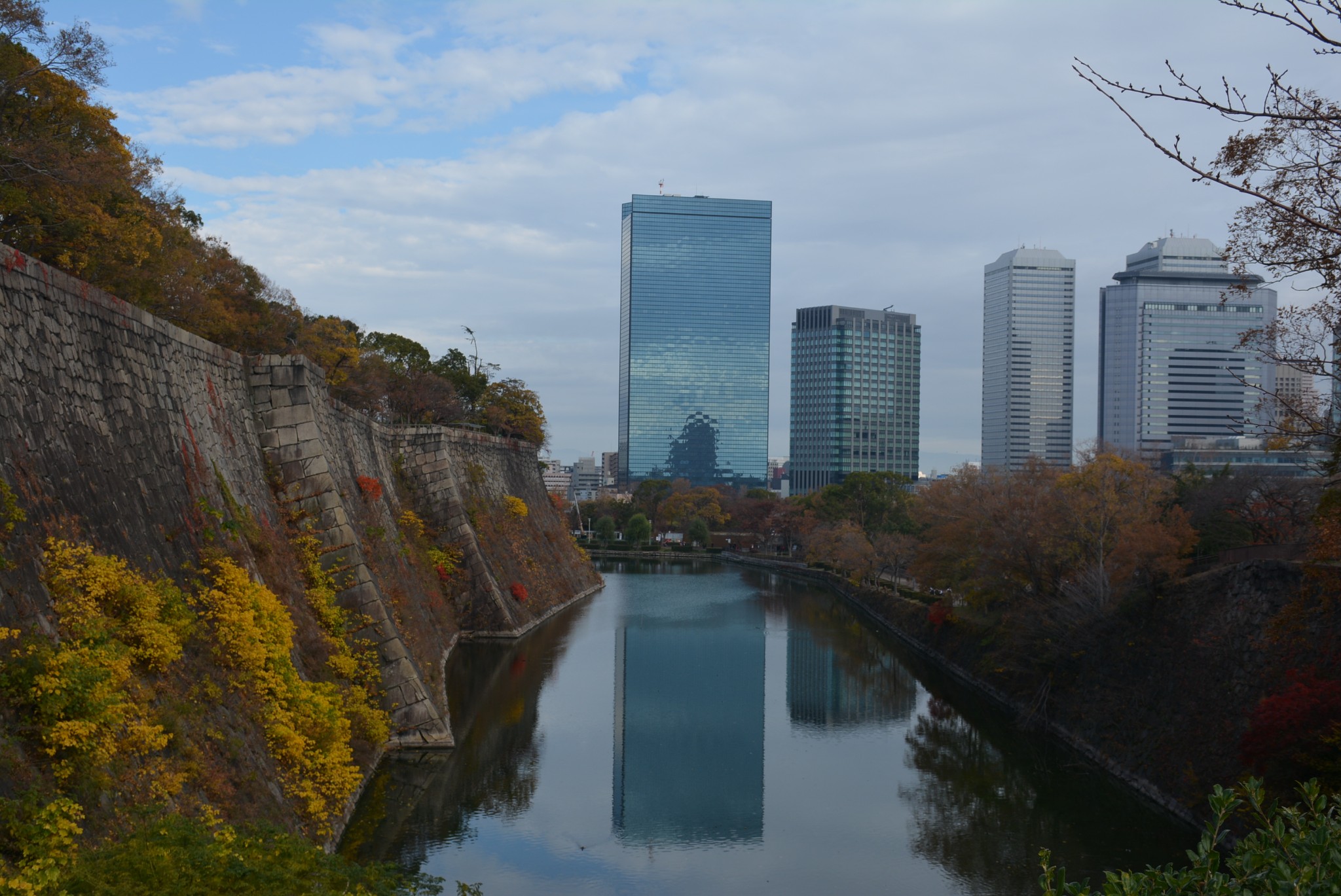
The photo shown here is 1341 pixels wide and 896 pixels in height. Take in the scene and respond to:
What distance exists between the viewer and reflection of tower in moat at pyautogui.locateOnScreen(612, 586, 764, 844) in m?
19.2

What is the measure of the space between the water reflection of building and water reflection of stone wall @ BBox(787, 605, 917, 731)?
0.07 feet

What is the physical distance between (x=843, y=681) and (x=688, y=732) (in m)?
9.59

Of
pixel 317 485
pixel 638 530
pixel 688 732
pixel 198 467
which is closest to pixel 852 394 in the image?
pixel 638 530

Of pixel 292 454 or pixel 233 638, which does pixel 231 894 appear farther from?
pixel 292 454

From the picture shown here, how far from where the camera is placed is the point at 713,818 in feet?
63.2

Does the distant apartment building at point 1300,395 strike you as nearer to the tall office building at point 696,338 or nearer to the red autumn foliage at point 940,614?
the red autumn foliage at point 940,614

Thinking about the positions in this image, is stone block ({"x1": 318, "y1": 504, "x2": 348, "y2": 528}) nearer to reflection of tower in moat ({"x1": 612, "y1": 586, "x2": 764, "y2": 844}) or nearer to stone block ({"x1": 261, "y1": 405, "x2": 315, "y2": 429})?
stone block ({"x1": 261, "y1": 405, "x2": 315, "y2": 429})

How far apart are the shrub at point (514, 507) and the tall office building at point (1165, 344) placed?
101 m

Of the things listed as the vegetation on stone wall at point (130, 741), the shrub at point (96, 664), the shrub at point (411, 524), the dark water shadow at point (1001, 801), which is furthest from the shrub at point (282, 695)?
the shrub at point (411, 524)

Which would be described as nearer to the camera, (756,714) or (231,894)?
(231,894)

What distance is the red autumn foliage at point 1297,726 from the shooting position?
14750 millimetres

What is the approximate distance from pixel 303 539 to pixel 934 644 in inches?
1051

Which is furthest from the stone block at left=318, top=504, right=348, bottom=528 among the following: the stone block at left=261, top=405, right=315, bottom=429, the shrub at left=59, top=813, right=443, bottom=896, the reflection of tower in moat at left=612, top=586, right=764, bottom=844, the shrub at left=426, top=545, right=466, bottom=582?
the shrub at left=426, top=545, right=466, bottom=582

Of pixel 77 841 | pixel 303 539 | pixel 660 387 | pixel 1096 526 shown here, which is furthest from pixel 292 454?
pixel 660 387
